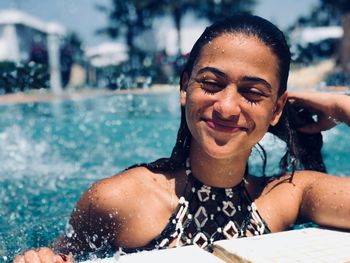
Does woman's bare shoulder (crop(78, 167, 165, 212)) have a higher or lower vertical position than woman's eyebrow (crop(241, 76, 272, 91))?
lower

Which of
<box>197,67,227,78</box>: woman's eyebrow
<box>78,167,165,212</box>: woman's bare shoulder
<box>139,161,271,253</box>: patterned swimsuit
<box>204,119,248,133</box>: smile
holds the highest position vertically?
<box>197,67,227,78</box>: woman's eyebrow

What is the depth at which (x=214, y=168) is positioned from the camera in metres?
2.19

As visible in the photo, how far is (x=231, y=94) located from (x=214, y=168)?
42cm

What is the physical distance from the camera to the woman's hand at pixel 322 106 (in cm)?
273

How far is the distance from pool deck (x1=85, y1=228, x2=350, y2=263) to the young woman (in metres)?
0.34

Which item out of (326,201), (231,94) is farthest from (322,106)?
(231,94)

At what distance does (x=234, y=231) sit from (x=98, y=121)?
765 cm

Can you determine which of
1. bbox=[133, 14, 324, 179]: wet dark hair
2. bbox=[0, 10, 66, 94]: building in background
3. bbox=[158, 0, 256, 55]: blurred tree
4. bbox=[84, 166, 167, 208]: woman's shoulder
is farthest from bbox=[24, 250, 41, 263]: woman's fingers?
bbox=[158, 0, 256, 55]: blurred tree

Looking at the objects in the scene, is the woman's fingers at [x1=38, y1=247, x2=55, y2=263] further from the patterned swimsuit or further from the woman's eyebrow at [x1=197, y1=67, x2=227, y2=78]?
the woman's eyebrow at [x1=197, y1=67, x2=227, y2=78]

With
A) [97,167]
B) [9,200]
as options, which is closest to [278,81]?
[9,200]

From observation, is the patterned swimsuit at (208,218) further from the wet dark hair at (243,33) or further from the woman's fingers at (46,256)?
the woman's fingers at (46,256)

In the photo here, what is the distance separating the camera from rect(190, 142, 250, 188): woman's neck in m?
2.18

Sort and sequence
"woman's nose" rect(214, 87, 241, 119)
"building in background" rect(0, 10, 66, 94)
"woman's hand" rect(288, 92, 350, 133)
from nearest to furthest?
→ 1. "woman's nose" rect(214, 87, 241, 119)
2. "woman's hand" rect(288, 92, 350, 133)
3. "building in background" rect(0, 10, 66, 94)

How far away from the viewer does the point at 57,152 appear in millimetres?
7344
